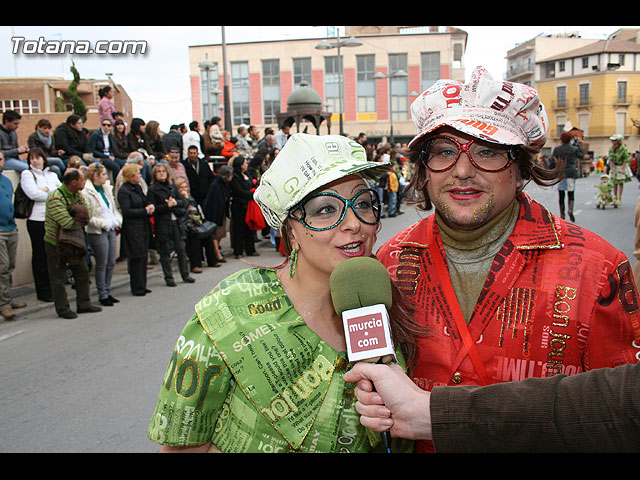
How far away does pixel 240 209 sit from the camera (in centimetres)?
1293

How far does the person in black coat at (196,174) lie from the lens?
42.9ft

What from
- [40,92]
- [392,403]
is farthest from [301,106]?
[40,92]

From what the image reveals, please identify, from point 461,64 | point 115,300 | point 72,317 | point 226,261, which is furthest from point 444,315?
point 461,64

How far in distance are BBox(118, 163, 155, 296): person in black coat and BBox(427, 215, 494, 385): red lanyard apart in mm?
7633

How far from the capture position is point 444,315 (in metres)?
2.24

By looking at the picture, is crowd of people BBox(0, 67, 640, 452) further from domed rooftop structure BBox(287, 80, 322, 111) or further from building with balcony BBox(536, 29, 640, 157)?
building with balcony BBox(536, 29, 640, 157)

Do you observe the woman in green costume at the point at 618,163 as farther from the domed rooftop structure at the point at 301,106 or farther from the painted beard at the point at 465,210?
the painted beard at the point at 465,210

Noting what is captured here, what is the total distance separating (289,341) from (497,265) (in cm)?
85

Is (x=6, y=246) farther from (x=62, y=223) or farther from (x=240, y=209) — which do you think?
(x=240, y=209)

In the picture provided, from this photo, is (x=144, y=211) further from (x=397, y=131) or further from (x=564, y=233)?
(x=397, y=131)

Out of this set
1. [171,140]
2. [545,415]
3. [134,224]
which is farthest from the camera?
[171,140]

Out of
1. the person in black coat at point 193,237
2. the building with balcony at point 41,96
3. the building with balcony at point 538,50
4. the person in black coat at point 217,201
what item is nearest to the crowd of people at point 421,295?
the person in black coat at point 193,237

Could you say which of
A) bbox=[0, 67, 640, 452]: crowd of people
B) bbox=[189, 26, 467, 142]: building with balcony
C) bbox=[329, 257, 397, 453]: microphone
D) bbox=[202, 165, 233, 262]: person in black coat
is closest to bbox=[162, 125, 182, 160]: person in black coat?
bbox=[202, 165, 233, 262]: person in black coat
